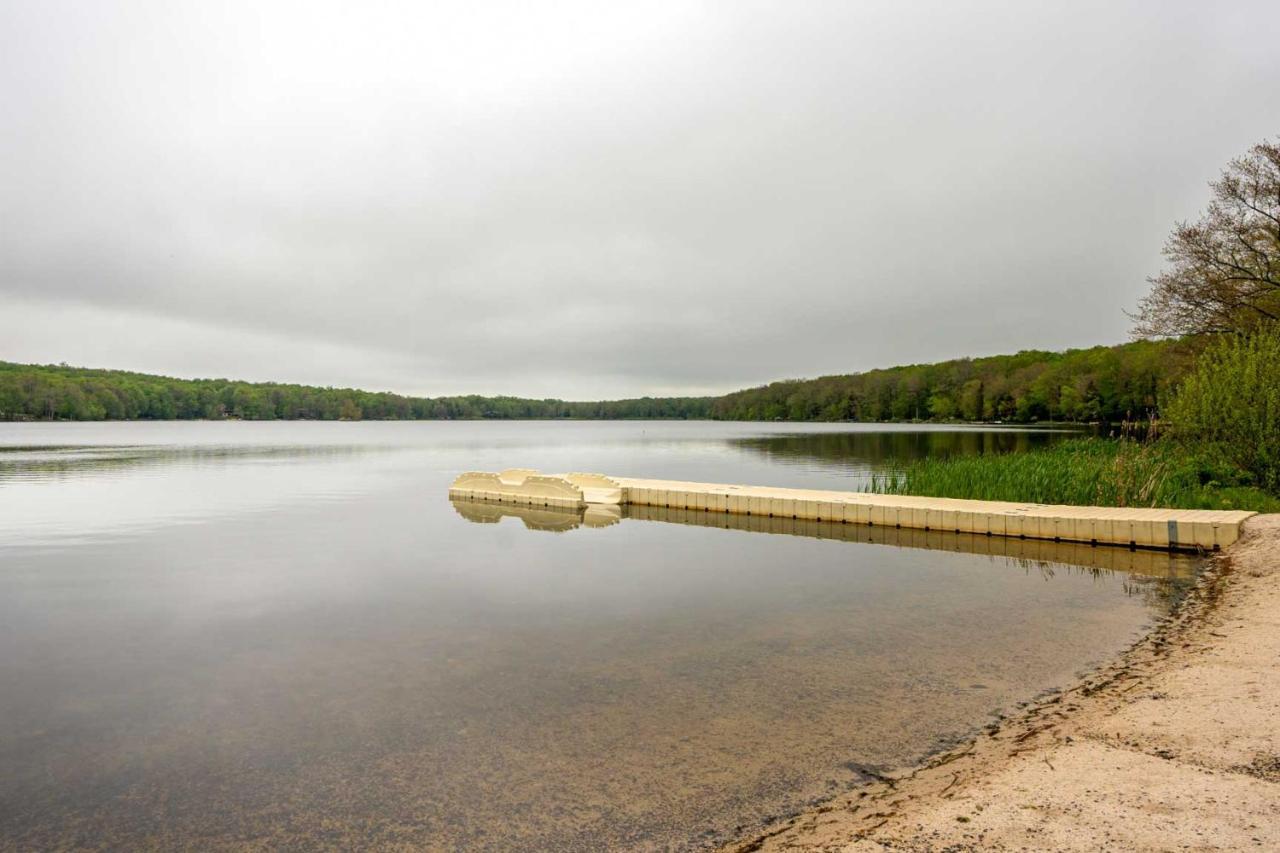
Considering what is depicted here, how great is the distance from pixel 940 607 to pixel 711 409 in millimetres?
124250

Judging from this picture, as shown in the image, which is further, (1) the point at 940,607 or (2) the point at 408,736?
(1) the point at 940,607

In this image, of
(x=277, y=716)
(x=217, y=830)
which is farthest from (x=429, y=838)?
(x=277, y=716)

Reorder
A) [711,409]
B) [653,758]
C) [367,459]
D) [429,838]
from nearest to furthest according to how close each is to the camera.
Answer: [429,838] < [653,758] < [367,459] < [711,409]

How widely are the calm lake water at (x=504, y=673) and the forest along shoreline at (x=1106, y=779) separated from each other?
0.84 ft

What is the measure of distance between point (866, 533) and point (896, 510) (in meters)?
0.71

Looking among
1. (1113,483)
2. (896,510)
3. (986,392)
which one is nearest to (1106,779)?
(896,510)

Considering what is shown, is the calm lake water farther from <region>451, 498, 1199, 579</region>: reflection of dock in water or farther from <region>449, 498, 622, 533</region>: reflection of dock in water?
<region>449, 498, 622, 533</region>: reflection of dock in water

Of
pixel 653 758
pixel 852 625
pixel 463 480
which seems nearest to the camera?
pixel 653 758

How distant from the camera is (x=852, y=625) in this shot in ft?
18.9

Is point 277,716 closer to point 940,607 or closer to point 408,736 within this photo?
point 408,736

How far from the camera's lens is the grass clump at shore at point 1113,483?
1068 cm

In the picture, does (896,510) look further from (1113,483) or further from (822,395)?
(822,395)

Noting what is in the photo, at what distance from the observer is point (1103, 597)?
6492 mm

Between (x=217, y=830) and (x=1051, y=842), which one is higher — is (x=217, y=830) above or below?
below
